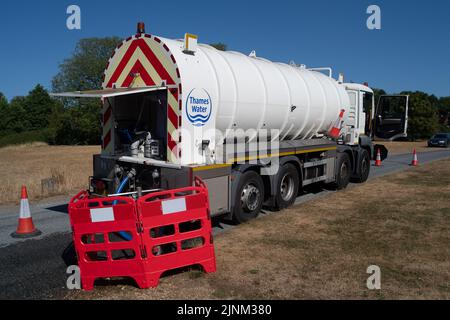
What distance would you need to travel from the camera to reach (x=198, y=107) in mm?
6445

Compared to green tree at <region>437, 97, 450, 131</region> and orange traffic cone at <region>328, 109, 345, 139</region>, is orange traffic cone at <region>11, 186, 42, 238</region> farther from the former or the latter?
green tree at <region>437, 97, 450, 131</region>

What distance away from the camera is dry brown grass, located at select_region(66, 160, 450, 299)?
4.53 metres

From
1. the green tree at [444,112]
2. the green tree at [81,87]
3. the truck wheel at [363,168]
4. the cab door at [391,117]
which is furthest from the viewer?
the green tree at [444,112]

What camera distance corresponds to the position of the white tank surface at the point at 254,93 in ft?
21.2

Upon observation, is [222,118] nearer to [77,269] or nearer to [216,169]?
[216,169]

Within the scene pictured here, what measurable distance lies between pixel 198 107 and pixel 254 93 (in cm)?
158

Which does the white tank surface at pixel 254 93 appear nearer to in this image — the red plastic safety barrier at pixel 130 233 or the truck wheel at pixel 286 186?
the truck wheel at pixel 286 186

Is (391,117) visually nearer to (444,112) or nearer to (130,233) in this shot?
(130,233)

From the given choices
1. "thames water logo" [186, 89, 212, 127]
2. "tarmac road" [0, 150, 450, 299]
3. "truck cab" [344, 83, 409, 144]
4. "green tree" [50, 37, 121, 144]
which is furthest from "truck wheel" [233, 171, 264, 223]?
"green tree" [50, 37, 121, 144]

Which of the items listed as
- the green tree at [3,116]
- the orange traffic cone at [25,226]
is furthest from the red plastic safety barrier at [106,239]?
the green tree at [3,116]

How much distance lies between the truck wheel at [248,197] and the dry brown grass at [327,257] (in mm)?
200

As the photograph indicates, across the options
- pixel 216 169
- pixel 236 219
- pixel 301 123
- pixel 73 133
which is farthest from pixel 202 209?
pixel 73 133

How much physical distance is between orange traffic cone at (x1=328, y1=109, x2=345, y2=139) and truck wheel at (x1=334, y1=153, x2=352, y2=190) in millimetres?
580

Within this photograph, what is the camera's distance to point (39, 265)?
5395mm
